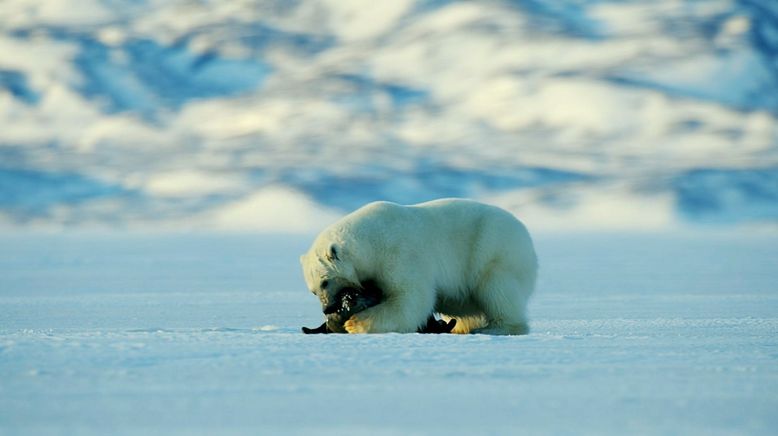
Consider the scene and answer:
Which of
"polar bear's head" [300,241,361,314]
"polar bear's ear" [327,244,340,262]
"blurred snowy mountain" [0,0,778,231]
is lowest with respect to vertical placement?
"polar bear's head" [300,241,361,314]

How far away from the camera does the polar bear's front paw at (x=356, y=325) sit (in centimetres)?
641

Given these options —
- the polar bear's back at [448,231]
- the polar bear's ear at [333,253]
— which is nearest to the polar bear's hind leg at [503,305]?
the polar bear's back at [448,231]

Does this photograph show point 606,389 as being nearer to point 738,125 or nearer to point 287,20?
point 738,125

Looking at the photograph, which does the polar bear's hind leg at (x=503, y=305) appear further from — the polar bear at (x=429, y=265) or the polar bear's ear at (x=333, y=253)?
the polar bear's ear at (x=333, y=253)

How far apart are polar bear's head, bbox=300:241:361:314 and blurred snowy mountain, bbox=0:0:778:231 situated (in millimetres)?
46167

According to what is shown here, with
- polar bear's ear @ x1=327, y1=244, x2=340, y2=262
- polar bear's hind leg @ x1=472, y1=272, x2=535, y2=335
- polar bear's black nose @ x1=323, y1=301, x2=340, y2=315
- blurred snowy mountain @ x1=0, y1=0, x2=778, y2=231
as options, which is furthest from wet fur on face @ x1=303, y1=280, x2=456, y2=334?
blurred snowy mountain @ x1=0, y1=0, x2=778, y2=231

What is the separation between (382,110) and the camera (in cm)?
7856

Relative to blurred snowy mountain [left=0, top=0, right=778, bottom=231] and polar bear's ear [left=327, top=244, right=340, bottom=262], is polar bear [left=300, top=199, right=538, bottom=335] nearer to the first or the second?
polar bear's ear [left=327, top=244, right=340, bottom=262]

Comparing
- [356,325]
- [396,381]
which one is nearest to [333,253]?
[356,325]

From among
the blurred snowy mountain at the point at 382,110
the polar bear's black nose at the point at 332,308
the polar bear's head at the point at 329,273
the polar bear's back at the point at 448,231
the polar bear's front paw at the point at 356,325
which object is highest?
the blurred snowy mountain at the point at 382,110

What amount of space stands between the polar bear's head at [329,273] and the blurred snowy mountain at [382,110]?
46.2 meters

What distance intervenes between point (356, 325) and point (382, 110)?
72.5 metres

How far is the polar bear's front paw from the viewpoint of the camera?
6.41 m

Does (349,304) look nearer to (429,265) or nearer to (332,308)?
(332,308)
